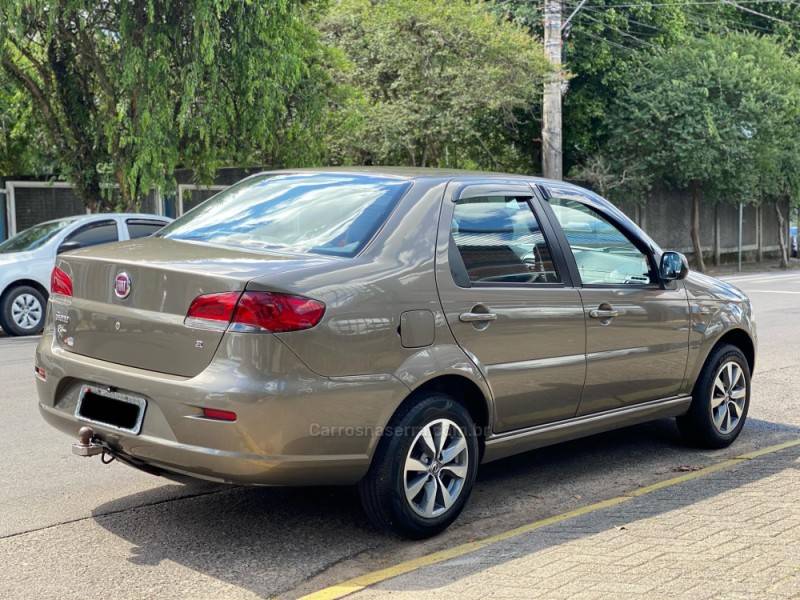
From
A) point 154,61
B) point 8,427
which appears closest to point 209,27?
point 154,61

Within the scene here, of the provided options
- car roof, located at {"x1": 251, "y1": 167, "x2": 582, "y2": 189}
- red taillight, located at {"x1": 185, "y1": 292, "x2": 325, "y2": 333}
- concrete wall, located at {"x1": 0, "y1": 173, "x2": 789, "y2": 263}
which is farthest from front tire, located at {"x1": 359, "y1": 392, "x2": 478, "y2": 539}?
concrete wall, located at {"x1": 0, "y1": 173, "x2": 789, "y2": 263}

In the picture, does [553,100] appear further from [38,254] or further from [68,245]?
[38,254]

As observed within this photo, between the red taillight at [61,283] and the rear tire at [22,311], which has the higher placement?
the red taillight at [61,283]

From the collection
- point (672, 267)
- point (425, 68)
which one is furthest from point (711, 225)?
point (672, 267)

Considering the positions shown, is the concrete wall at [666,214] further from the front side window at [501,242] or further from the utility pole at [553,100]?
the front side window at [501,242]

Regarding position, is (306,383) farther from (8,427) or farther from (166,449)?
(8,427)

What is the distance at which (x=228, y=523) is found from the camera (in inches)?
192

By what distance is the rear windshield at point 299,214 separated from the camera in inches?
184

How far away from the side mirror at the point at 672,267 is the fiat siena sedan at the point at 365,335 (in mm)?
19

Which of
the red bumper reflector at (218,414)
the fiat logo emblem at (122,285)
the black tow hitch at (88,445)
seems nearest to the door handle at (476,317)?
the red bumper reflector at (218,414)

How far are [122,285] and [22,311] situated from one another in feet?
30.2

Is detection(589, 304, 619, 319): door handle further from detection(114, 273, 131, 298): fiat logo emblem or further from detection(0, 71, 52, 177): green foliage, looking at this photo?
detection(0, 71, 52, 177): green foliage

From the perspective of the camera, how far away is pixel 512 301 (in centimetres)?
497

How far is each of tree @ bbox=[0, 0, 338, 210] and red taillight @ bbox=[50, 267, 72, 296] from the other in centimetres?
1035
